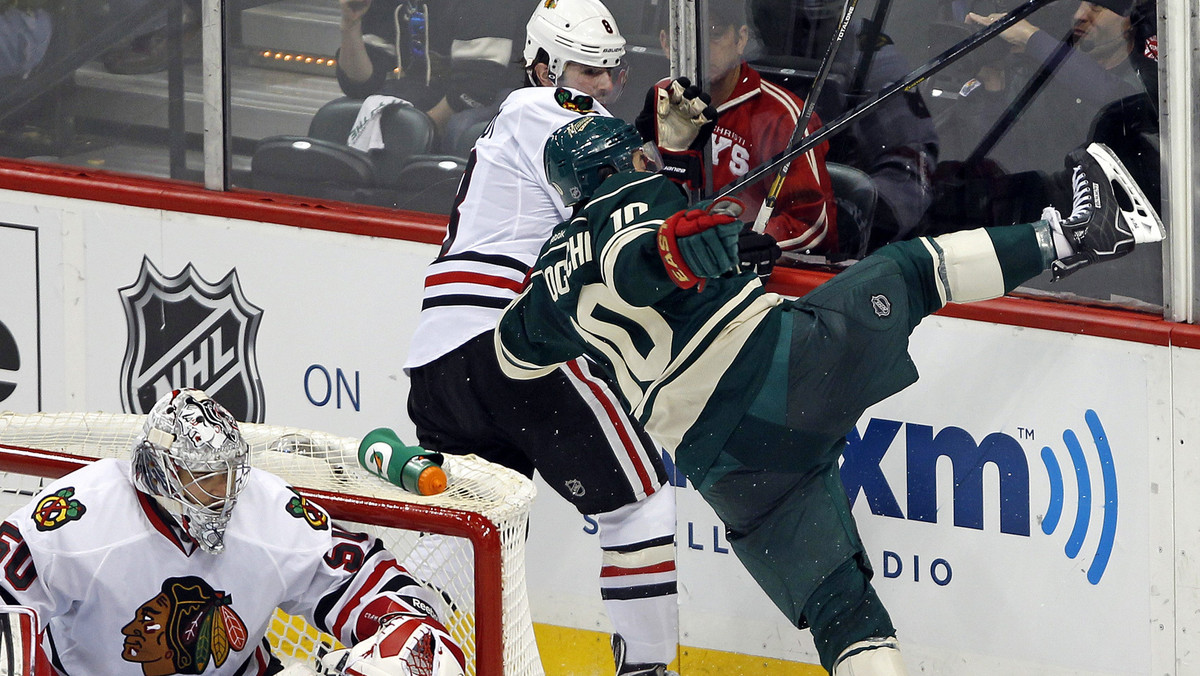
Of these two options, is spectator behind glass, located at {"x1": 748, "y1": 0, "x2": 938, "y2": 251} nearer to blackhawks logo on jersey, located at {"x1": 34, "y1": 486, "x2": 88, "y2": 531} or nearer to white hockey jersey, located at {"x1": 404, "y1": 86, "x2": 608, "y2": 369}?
white hockey jersey, located at {"x1": 404, "y1": 86, "x2": 608, "y2": 369}

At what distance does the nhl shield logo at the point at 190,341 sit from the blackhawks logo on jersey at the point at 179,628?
153 centimetres

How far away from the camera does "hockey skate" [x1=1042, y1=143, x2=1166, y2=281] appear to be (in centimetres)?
308

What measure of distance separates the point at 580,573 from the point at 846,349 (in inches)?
46.2

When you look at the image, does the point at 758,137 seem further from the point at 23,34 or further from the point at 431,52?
the point at 23,34

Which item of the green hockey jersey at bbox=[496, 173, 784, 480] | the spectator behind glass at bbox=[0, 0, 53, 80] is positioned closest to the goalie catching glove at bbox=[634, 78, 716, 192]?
the green hockey jersey at bbox=[496, 173, 784, 480]

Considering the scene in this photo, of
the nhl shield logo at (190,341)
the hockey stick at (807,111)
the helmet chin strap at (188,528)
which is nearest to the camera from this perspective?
the helmet chin strap at (188,528)

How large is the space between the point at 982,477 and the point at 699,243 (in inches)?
41.4

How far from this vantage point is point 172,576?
110 inches

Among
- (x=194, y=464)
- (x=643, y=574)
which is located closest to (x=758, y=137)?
(x=643, y=574)

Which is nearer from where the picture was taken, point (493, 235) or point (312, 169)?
point (493, 235)

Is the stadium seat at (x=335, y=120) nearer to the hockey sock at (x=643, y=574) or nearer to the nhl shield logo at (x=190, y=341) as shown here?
the nhl shield logo at (x=190, y=341)

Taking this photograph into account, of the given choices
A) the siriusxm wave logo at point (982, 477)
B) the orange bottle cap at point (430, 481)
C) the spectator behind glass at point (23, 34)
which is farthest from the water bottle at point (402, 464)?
the spectator behind glass at point (23, 34)

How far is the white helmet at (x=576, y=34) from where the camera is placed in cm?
352

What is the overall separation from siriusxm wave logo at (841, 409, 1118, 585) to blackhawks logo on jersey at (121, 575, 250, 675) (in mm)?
1431
